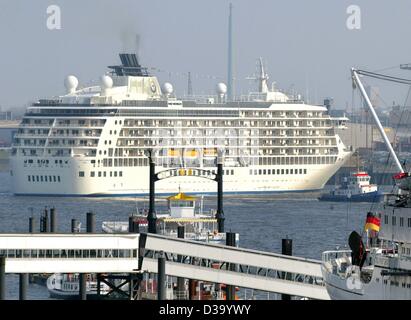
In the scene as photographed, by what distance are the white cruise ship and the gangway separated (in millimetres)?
81157

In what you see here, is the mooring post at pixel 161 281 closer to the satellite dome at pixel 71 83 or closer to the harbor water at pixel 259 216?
the harbor water at pixel 259 216

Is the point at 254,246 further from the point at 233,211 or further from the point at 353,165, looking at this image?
the point at 353,165

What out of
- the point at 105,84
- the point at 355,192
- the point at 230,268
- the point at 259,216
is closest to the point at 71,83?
the point at 105,84

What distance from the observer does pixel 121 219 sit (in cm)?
9162

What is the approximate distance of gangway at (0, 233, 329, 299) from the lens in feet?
143

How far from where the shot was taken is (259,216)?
99250mm

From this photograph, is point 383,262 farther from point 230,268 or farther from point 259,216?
point 259,216

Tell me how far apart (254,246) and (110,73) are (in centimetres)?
7231

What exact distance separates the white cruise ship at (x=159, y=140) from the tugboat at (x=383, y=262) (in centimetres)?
8178

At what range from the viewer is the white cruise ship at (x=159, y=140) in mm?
128500

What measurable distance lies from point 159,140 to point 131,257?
89.3 m

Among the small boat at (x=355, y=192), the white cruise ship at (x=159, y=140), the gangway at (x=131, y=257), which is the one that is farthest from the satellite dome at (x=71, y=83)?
the gangway at (x=131, y=257)

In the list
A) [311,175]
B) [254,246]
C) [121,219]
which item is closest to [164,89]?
A: [311,175]

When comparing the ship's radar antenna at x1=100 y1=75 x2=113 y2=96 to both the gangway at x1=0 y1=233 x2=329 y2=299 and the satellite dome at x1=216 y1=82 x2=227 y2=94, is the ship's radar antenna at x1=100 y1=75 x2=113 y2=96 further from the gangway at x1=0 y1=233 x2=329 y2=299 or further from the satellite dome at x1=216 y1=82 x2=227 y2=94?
the gangway at x1=0 y1=233 x2=329 y2=299
